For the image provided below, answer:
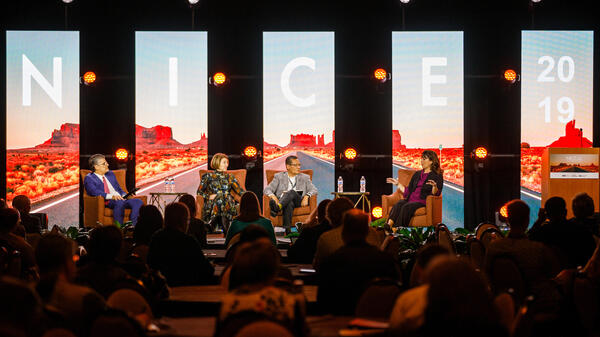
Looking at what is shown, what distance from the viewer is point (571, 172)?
429 inches

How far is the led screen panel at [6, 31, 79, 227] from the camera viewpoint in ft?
38.2

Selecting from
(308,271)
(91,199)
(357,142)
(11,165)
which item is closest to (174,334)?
(308,271)

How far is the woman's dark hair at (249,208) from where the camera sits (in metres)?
5.52

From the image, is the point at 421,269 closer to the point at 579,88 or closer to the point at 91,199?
the point at 91,199

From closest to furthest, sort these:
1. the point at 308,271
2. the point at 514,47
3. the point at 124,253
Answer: the point at 308,271, the point at 124,253, the point at 514,47

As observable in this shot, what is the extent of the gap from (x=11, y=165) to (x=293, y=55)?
16.1ft

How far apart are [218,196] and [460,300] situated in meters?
7.57

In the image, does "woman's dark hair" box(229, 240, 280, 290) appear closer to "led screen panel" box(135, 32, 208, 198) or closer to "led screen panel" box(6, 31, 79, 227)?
"led screen panel" box(135, 32, 208, 198)

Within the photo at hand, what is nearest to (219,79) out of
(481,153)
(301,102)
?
(301,102)

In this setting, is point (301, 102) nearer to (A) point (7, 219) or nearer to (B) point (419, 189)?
(B) point (419, 189)

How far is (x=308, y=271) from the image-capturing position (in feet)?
15.4

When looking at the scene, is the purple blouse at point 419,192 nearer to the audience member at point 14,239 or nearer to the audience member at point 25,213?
the audience member at point 25,213

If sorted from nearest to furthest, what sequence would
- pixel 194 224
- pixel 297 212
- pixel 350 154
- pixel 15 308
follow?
pixel 15 308 → pixel 194 224 → pixel 297 212 → pixel 350 154

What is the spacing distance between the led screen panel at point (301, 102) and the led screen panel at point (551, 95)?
3176 millimetres
